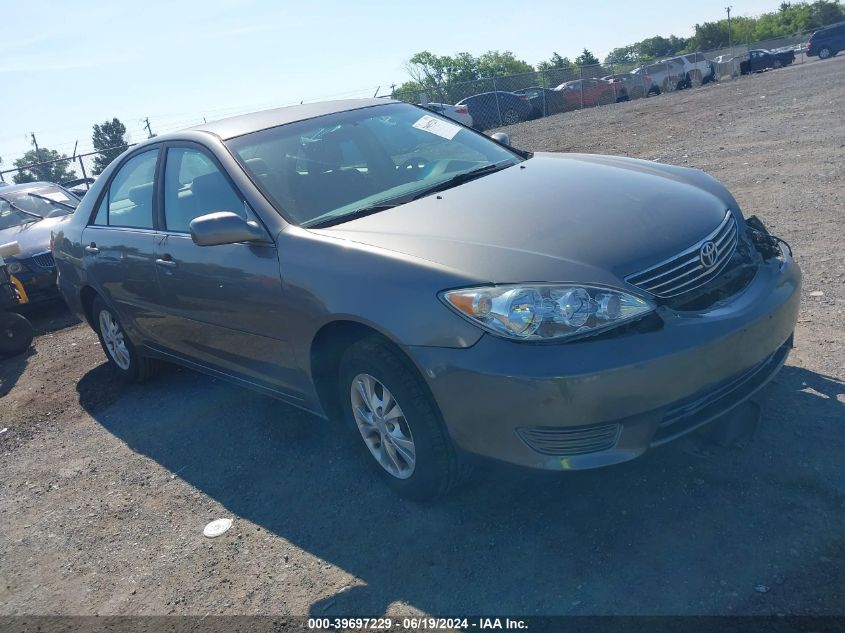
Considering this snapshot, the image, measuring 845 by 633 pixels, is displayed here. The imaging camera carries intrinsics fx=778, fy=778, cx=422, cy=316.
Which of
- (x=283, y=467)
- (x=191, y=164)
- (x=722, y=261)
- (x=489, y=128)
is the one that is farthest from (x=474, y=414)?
(x=489, y=128)

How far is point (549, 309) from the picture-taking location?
287 cm

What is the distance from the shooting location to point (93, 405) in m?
5.89

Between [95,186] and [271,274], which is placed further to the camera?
[95,186]

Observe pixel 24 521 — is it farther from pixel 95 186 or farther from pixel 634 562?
pixel 634 562

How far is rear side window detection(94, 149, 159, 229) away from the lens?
16.4ft

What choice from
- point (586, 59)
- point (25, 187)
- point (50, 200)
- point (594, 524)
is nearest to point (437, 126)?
point (594, 524)

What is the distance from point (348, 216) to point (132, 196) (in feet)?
7.08

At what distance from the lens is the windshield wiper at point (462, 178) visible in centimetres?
403

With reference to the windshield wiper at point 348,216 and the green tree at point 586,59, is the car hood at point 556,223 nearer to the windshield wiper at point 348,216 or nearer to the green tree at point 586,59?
the windshield wiper at point 348,216

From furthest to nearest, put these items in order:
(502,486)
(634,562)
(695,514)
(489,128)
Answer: (489,128) → (502,486) → (695,514) → (634,562)

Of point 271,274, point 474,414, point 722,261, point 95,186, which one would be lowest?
point 474,414

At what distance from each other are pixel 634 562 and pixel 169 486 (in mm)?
2624

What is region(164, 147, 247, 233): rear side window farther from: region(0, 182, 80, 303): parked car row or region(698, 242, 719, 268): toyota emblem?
region(0, 182, 80, 303): parked car row

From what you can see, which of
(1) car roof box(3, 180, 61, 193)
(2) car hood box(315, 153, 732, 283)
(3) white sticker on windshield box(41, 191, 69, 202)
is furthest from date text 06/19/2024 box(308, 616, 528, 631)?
→ (1) car roof box(3, 180, 61, 193)
